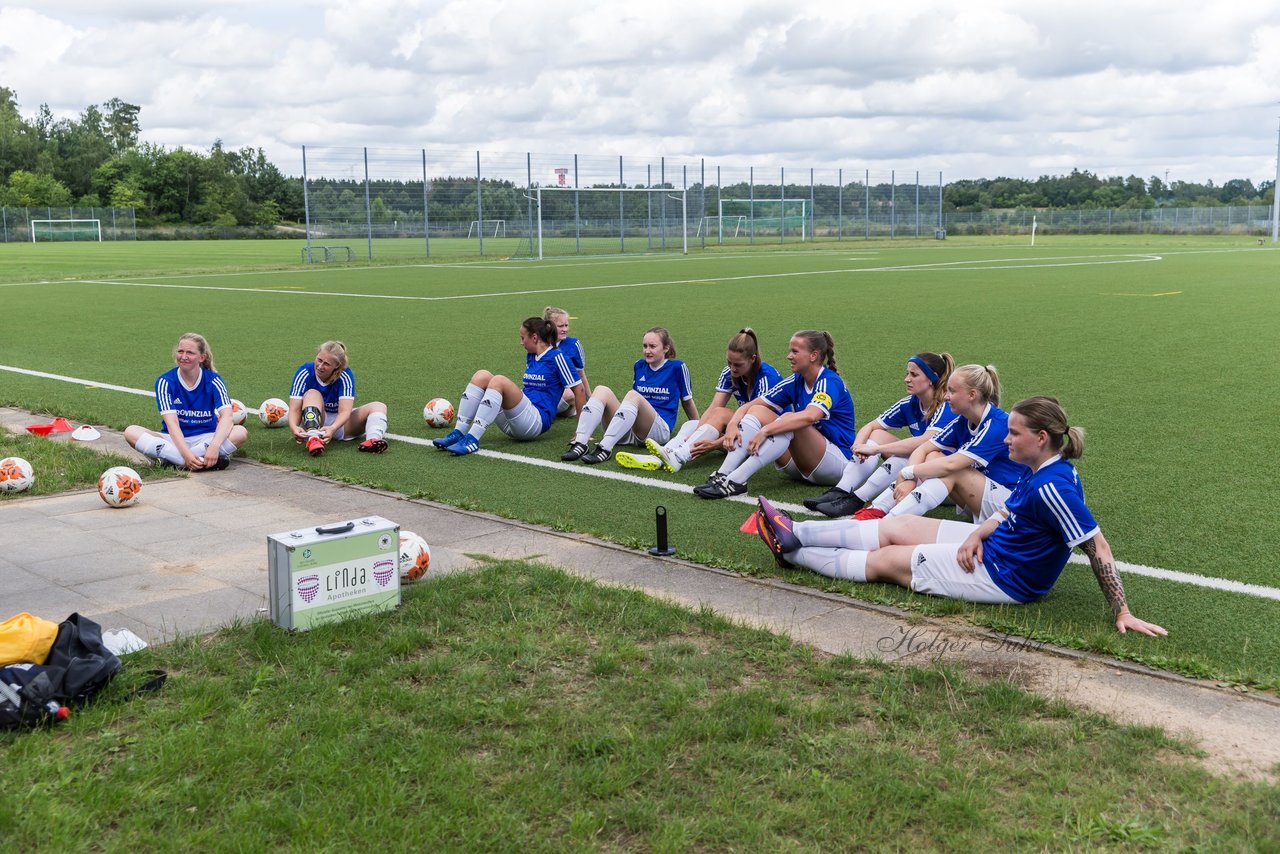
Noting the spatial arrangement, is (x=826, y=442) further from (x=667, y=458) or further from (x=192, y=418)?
(x=192, y=418)

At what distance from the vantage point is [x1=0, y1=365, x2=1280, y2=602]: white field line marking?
539 centimetres

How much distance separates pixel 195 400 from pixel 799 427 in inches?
173

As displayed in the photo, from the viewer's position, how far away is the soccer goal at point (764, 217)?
59594mm

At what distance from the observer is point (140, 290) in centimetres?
2706

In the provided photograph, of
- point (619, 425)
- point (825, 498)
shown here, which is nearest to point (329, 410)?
point (619, 425)

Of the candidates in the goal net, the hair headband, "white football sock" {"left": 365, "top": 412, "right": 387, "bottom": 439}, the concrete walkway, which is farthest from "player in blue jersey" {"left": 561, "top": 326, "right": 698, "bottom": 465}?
the goal net

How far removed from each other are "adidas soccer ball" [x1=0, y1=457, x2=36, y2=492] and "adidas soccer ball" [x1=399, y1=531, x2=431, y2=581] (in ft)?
11.2

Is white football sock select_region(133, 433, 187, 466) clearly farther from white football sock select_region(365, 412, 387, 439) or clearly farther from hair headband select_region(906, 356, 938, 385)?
hair headband select_region(906, 356, 938, 385)

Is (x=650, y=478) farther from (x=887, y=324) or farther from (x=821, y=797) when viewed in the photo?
(x=887, y=324)

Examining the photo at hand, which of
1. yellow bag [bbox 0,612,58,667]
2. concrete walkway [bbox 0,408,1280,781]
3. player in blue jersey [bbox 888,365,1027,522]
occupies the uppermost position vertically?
player in blue jersey [bbox 888,365,1027,522]

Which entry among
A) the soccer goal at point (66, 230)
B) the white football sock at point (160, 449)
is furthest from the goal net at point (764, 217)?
the white football sock at point (160, 449)

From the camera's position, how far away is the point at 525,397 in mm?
9148

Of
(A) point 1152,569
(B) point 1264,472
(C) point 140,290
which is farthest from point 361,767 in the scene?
(C) point 140,290

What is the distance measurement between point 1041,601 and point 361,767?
3.24 m
